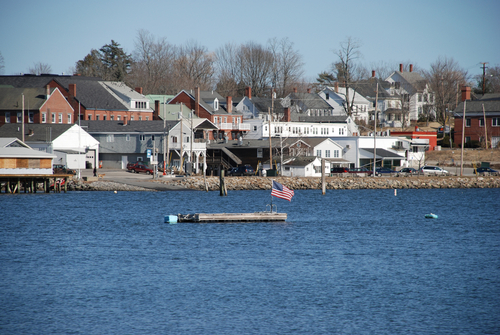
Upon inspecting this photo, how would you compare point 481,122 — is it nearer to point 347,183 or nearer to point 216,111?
point 347,183

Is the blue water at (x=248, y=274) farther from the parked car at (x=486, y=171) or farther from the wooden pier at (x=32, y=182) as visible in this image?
the parked car at (x=486, y=171)

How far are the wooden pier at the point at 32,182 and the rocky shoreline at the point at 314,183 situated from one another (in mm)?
2585

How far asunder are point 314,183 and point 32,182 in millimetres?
38122

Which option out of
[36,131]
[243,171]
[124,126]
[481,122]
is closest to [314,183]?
[243,171]

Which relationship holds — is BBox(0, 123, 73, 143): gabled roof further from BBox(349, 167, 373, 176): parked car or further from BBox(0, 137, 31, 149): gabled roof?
BBox(349, 167, 373, 176): parked car

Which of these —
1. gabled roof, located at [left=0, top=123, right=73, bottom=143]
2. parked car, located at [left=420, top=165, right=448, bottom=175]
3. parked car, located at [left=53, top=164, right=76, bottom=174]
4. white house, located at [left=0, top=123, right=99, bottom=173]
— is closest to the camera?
parked car, located at [left=53, top=164, right=76, bottom=174]

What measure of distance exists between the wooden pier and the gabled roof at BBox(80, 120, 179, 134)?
20.0m

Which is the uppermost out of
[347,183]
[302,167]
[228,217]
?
[302,167]

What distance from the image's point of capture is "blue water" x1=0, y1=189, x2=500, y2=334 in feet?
78.2

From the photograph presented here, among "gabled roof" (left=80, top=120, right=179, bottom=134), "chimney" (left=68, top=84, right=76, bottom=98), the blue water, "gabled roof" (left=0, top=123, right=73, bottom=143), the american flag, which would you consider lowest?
the blue water

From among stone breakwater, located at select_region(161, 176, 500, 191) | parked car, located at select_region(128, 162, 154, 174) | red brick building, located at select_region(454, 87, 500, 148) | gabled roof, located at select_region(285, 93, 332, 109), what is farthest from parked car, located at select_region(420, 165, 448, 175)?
gabled roof, located at select_region(285, 93, 332, 109)

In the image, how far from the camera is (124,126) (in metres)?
100

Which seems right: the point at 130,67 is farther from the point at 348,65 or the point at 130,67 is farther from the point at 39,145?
the point at 39,145

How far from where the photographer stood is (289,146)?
97.1 metres
